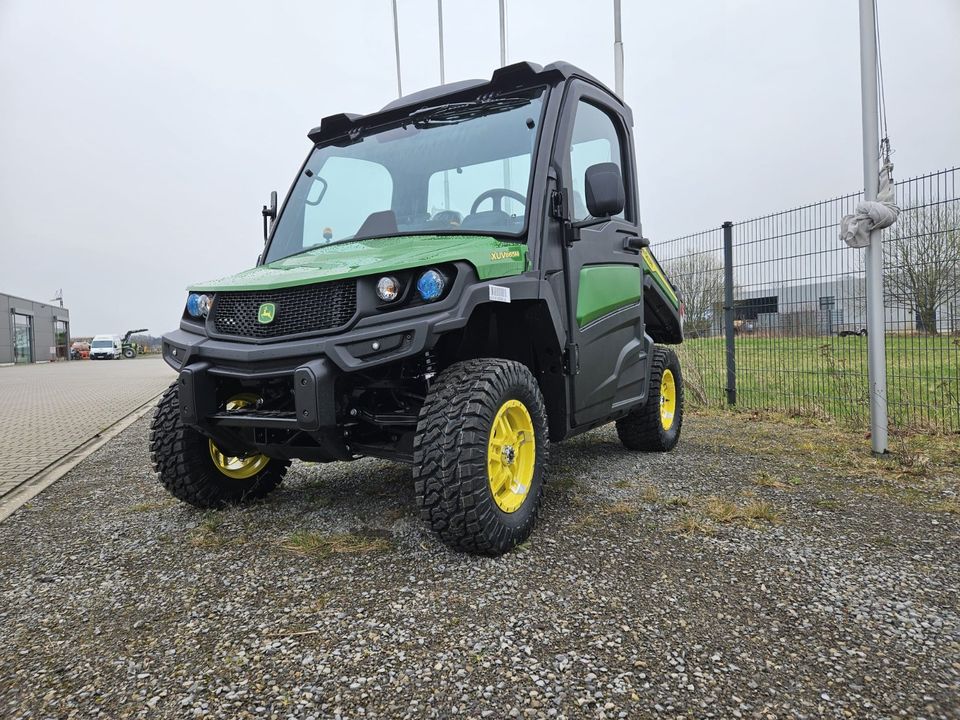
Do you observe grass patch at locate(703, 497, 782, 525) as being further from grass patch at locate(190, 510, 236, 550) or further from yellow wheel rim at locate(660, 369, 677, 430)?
grass patch at locate(190, 510, 236, 550)

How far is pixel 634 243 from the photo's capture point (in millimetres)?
4535

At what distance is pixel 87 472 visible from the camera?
17.8ft

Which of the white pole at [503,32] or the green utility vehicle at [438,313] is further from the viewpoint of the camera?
the white pole at [503,32]

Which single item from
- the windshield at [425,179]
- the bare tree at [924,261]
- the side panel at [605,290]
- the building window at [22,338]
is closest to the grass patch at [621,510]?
the side panel at [605,290]

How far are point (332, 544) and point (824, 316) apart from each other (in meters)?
5.51

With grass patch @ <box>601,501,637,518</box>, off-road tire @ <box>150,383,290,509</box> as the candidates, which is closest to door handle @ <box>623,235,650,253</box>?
grass patch @ <box>601,501,637,518</box>

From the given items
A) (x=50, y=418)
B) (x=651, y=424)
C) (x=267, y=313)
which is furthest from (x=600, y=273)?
(x=50, y=418)

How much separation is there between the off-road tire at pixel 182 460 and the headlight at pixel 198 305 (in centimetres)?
42

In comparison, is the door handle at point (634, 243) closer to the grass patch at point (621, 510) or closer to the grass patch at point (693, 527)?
the grass patch at point (621, 510)

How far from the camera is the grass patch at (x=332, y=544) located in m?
3.11

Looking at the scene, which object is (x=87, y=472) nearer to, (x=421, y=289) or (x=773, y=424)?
(x=421, y=289)

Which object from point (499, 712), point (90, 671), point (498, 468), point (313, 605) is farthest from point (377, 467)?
point (499, 712)

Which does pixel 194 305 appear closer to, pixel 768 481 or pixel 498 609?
pixel 498 609

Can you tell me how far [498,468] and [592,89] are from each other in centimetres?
247
